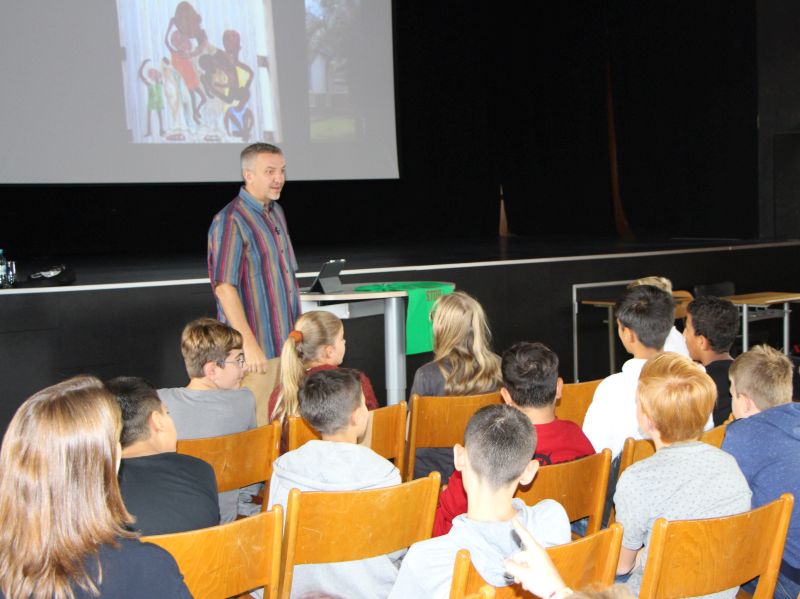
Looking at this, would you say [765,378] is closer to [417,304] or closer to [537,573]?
[537,573]

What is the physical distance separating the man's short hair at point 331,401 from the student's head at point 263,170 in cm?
130

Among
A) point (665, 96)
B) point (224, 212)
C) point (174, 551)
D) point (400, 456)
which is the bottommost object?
point (400, 456)

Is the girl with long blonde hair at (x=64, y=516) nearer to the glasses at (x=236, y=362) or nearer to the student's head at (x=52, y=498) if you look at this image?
the student's head at (x=52, y=498)

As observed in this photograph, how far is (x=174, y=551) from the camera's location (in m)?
1.51

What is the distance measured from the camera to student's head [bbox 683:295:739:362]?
10.5 ft

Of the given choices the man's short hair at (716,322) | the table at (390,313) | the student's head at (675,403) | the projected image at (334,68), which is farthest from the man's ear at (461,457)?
the projected image at (334,68)

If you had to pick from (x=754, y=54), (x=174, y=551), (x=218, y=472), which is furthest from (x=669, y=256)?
(x=174, y=551)

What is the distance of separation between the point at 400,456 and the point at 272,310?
104cm

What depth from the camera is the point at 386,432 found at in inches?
105

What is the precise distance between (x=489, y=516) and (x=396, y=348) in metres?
2.56

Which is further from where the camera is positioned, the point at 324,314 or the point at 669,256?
the point at 669,256

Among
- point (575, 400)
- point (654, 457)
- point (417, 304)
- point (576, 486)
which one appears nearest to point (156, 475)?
point (576, 486)

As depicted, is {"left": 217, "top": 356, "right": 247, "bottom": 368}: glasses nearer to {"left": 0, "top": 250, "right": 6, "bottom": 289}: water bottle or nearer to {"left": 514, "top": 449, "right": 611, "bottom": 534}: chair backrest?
{"left": 514, "top": 449, "right": 611, "bottom": 534}: chair backrest

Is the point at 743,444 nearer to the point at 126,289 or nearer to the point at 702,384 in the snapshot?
the point at 702,384
